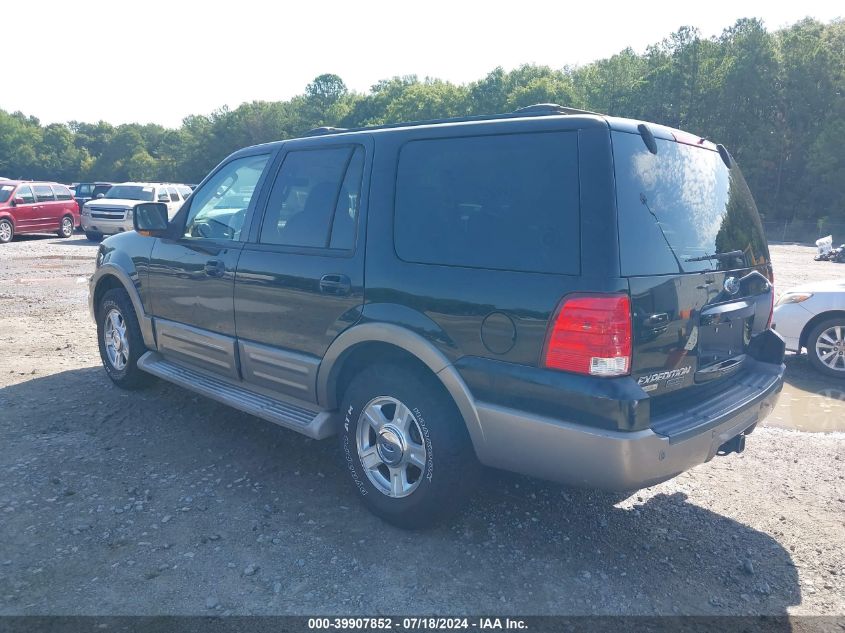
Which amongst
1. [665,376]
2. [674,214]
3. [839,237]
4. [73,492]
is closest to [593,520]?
[665,376]

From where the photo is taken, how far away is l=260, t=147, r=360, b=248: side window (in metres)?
3.96

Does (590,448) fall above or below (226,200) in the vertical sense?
below

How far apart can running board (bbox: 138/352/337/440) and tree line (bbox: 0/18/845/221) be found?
4946cm

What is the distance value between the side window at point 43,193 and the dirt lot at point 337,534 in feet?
62.3

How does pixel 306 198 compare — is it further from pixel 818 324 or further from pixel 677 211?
pixel 818 324

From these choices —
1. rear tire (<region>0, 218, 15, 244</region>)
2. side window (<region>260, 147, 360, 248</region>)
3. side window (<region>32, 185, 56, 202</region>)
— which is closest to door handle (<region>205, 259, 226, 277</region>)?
side window (<region>260, 147, 360, 248</region>)

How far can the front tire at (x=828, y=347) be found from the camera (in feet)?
22.8

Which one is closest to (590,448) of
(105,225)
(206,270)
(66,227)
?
(206,270)

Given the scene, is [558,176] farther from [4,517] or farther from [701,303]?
[4,517]

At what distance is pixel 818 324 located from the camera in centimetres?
712

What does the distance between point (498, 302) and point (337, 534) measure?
1.54 meters

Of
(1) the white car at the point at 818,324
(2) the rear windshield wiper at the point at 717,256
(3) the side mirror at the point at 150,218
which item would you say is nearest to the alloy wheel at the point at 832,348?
(1) the white car at the point at 818,324

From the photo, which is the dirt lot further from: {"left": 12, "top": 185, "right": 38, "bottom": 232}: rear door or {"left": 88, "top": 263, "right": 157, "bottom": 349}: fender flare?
{"left": 12, "top": 185, "right": 38, "bottom": 232}: rear door

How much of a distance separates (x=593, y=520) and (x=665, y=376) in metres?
1.13
